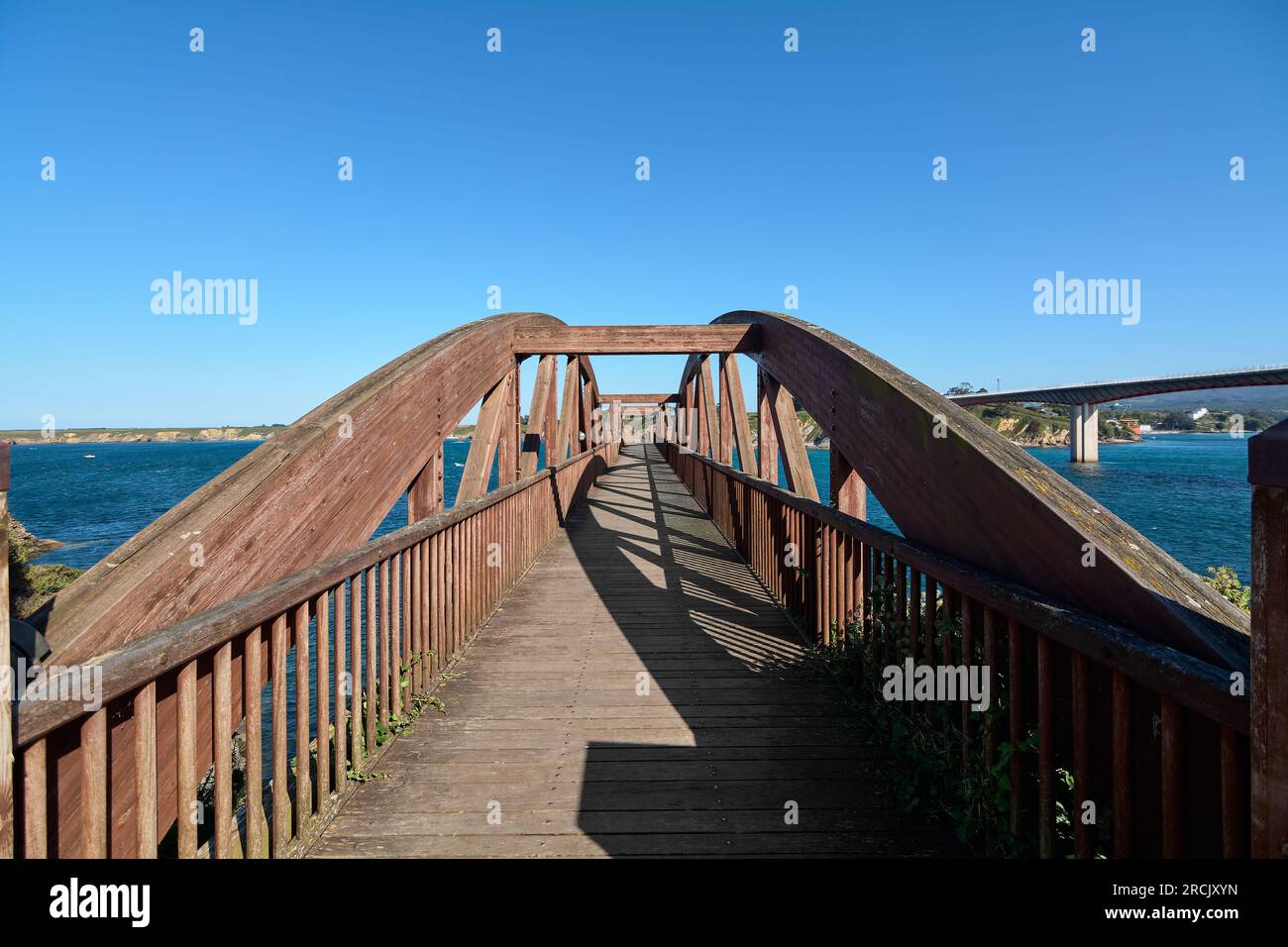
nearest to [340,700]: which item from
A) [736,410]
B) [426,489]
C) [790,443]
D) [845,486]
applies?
[426,489]

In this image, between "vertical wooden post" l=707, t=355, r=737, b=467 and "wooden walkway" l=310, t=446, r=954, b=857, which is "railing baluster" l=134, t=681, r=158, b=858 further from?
"vertical wooden post" l=707, t=355, r=737, b=467

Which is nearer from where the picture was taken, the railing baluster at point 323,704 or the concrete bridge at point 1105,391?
the railing baluster at point 323,704

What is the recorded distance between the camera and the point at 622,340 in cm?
748

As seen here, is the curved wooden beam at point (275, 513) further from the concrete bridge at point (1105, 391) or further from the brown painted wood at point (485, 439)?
the concrete bridge at point (1105, 391)

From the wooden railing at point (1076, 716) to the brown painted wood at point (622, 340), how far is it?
4350mm

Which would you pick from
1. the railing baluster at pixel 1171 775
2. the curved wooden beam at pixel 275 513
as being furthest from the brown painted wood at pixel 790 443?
the railing baluster at pixel 1171 775

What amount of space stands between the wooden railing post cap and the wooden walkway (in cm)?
163

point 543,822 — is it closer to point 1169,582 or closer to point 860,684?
point 860,684

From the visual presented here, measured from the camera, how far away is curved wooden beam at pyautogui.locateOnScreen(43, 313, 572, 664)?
1.81 meters

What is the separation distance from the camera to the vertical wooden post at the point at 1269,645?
40.6 inches

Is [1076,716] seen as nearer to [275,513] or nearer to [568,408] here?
[275,513]

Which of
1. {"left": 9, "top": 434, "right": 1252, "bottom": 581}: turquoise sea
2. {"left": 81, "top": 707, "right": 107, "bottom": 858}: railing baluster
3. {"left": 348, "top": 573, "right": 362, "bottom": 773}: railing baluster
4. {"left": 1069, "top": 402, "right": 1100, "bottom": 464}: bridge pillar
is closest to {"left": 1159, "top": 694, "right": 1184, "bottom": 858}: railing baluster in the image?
{"left": 81, "top": 707, "right": 107, "bottom": 858}: railing baluster
